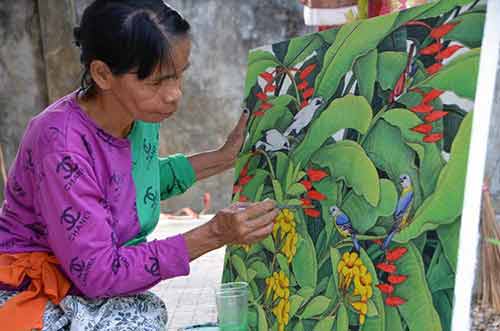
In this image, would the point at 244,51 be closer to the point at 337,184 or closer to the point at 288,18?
the point at 288,18

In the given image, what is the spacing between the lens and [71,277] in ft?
5.30

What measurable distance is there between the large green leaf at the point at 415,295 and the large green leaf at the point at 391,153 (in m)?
0.11

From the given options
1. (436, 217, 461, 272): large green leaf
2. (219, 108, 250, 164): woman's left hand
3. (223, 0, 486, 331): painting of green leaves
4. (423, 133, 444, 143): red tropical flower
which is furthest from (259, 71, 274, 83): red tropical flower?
(436, 217, 461, 272): large green leaf

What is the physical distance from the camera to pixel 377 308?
142 centimetres

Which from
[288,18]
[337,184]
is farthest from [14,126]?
[337,184]

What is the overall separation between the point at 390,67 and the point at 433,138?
0.21 m

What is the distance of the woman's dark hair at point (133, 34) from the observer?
1.56 metres

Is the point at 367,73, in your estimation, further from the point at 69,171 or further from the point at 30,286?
the point at 30,286

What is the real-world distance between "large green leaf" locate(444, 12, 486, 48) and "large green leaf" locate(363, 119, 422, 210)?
22cm

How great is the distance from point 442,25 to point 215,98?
483 centimetres

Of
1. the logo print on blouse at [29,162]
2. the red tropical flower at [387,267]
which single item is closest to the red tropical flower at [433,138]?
the red tropical flower at [387,267]

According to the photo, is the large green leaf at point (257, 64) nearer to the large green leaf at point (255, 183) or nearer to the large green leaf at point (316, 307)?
the large green leaf at point (255, 183)

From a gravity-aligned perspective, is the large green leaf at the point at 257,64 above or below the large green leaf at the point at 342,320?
above

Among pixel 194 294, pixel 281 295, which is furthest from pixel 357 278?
pixel 194 294
